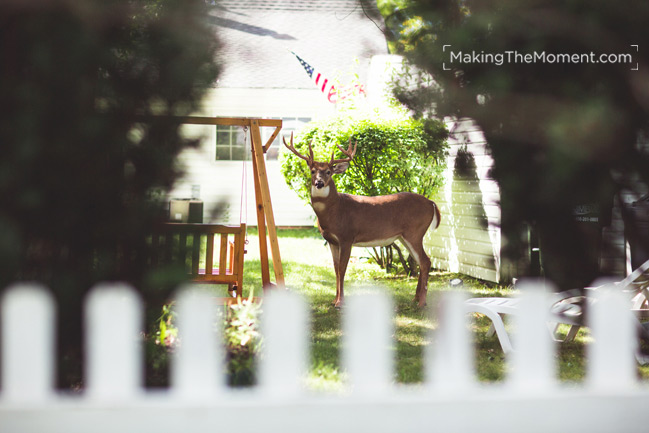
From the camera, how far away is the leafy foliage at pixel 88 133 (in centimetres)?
196

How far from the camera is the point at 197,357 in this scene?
166cm

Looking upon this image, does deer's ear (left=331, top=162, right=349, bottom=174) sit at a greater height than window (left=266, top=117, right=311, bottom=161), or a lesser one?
lesser

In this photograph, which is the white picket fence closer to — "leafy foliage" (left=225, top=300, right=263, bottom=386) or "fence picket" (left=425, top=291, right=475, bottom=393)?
"fence picket" (left=425, top=291, right=475, bottom=393)

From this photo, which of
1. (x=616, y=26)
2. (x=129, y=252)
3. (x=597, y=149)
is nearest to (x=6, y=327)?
(x=129, y=252)

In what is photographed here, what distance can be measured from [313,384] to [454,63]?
1.90m

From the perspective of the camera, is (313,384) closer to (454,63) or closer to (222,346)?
(222,346)

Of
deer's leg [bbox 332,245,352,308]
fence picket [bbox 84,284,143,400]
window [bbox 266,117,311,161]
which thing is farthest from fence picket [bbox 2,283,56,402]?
window [bbox 266,117,311,161]

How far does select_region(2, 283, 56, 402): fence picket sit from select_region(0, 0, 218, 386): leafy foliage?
0.38 metres

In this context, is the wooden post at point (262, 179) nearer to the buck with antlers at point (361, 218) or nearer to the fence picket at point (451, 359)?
the buck with antlers at point (361, 218)

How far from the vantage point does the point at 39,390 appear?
1.63m

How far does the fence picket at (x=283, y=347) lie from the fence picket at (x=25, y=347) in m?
0.52

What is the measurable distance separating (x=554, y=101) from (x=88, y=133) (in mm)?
1313

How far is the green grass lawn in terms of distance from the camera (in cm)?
403

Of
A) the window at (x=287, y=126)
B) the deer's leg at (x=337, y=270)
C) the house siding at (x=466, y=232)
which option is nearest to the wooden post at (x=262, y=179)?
the deer's leg at (x=337, y=270)
